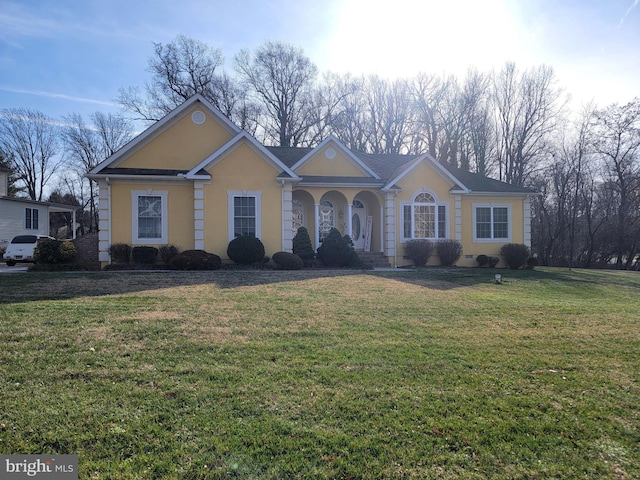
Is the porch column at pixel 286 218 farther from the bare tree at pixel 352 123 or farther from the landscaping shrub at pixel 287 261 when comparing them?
the bare tree at pixel 352 123

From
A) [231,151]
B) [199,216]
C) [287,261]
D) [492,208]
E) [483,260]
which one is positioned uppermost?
[231,151]

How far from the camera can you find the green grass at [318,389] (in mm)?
2990

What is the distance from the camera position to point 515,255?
19297 mm

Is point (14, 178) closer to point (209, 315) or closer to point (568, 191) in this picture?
point (209, 315)

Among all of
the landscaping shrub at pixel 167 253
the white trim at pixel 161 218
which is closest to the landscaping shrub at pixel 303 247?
the landscaping shrub at pixel 167 253

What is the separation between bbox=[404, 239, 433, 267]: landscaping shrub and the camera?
1838cm

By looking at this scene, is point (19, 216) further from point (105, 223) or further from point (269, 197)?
point (269, 197)

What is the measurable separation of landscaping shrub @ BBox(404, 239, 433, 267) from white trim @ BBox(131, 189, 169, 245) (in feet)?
35.1

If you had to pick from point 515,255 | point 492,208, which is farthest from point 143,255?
point 515,255

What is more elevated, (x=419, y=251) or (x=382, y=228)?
(x=382, y=228)

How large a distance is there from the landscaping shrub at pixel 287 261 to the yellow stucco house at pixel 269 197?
1.06m

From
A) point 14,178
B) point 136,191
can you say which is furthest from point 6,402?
point 14,178

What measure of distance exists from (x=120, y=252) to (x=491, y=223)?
56.6 feet

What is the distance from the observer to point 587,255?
32438 millimetres
